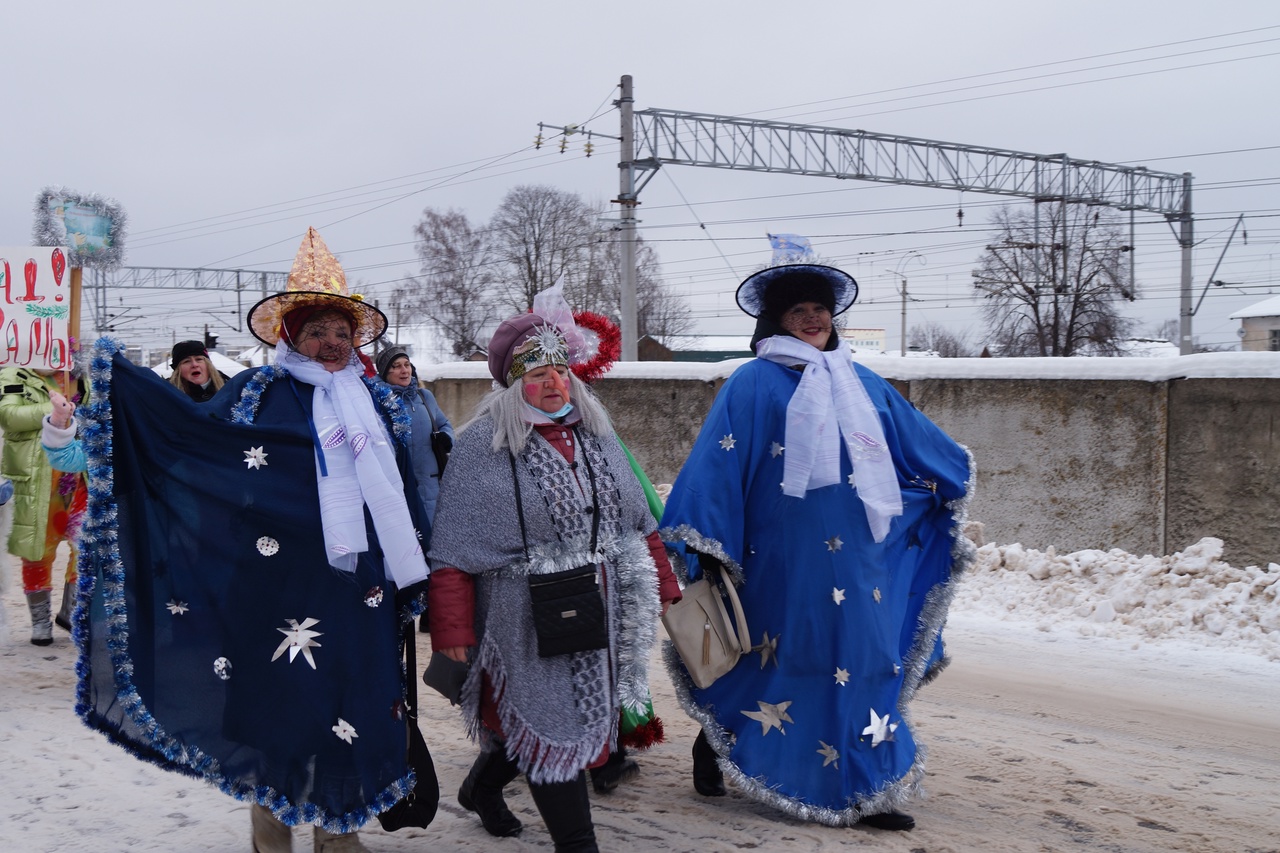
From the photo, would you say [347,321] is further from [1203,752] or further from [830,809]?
[1203,752]

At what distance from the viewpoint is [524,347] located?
345 centimetres

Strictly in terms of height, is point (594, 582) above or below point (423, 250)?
below

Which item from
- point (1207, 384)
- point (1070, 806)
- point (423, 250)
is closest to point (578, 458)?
point (1070, 806)

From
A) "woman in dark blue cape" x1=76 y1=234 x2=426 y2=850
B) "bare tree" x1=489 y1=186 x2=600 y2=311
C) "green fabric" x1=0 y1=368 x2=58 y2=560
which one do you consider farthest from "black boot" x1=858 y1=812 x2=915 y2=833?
"bare tree" x1=489 y1=186 x2=600 y2=311

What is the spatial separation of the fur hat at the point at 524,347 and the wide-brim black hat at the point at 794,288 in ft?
3.06

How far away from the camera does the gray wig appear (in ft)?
11.0

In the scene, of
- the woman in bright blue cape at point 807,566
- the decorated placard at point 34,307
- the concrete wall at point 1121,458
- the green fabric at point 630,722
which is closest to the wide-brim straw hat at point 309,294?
the woman in bright blue cape at point 807,566

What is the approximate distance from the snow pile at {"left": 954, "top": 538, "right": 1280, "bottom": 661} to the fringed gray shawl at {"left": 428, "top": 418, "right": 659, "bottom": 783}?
4393mm

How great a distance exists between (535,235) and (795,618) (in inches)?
1589

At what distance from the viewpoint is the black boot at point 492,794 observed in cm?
370

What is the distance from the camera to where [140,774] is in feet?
14.2

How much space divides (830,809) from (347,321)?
232 cm

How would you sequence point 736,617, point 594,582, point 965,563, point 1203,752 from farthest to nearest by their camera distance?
point 1203,752 → point 965,563 → point 736,617 → point 594,582

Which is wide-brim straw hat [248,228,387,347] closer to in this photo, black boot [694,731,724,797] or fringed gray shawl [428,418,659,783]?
fringed gray shawl [428,418,659,783]
